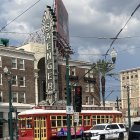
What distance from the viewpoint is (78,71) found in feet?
240

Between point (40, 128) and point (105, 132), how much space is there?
18.4 ft

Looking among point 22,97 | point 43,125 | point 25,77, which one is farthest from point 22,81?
point 43,125

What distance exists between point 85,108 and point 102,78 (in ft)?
113

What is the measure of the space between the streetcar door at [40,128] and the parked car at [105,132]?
388 cm

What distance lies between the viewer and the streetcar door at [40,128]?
3831 cm

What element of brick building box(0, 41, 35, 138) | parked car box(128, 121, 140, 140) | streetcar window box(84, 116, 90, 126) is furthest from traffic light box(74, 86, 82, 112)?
brick building box(0, 41, 35, 138)

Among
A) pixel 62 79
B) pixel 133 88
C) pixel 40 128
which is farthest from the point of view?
pixel 133 88

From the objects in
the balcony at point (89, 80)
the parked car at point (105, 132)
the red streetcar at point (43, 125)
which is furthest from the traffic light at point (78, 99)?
the balcony at point (89, 80)

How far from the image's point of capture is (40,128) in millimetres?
38469

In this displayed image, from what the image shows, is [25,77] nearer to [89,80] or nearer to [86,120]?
[89,80]

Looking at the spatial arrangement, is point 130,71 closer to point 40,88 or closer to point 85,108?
point 40,88

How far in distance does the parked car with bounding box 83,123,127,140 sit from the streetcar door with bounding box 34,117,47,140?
12.7ft

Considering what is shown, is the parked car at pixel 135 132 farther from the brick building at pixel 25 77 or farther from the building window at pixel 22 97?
the building window at pixel 22 97

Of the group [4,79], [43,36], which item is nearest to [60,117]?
[4,79]
